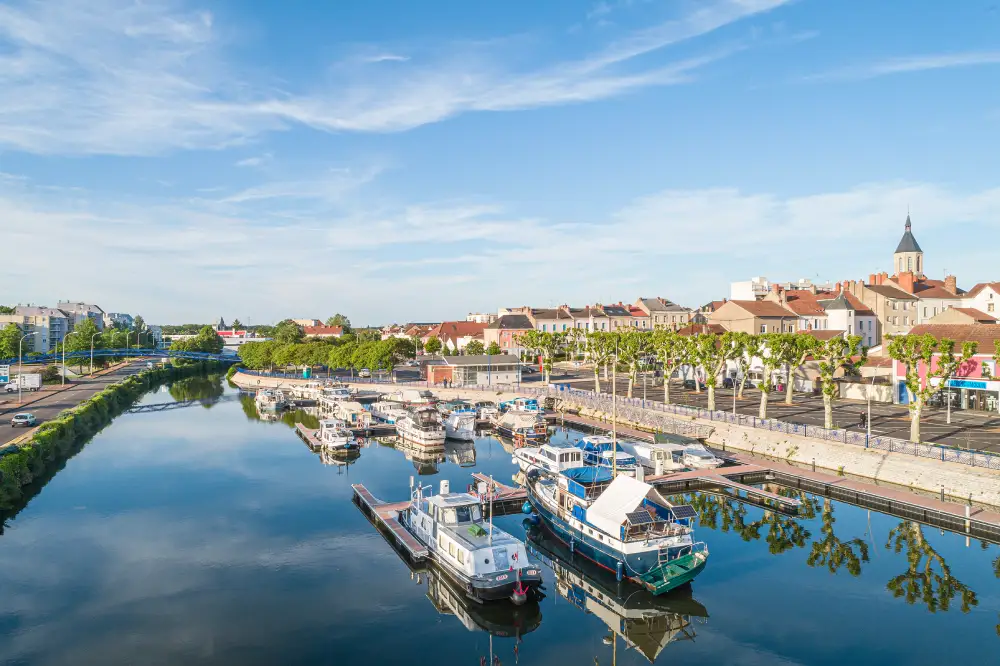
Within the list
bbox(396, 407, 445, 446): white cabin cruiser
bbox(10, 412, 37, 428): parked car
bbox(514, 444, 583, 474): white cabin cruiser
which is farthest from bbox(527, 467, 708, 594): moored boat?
bbox(10, 412, 37, 428): parked car

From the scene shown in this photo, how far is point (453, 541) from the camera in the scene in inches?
1229

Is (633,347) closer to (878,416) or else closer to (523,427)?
(523,427)

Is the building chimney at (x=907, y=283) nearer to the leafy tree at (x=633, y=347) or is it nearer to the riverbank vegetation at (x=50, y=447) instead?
the leafy tree at (x=633, y=347)

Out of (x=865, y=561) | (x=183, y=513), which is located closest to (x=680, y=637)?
(x=865, y=561)

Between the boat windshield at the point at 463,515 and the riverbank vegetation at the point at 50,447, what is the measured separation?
29769 mm

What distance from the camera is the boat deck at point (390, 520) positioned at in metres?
33.9

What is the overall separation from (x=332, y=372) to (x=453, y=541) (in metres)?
112

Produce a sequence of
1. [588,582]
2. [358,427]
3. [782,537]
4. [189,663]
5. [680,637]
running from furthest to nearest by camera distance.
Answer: [358,427] → [782,537] → [588,582] → [680,637] → [189,663]

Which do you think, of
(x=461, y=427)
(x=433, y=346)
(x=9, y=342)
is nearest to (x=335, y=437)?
(x=461, y=427)

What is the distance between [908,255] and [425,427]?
125437mm

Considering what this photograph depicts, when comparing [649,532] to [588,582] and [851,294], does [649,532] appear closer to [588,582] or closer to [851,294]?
[588,582]

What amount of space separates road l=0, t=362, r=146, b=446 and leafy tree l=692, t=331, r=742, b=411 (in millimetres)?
62273

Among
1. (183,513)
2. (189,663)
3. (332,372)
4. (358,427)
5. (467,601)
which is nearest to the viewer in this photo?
(189,663)

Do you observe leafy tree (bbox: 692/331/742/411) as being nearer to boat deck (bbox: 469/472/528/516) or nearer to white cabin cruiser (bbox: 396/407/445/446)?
white cabin cruiser (bbox: 396/407/445/446)
